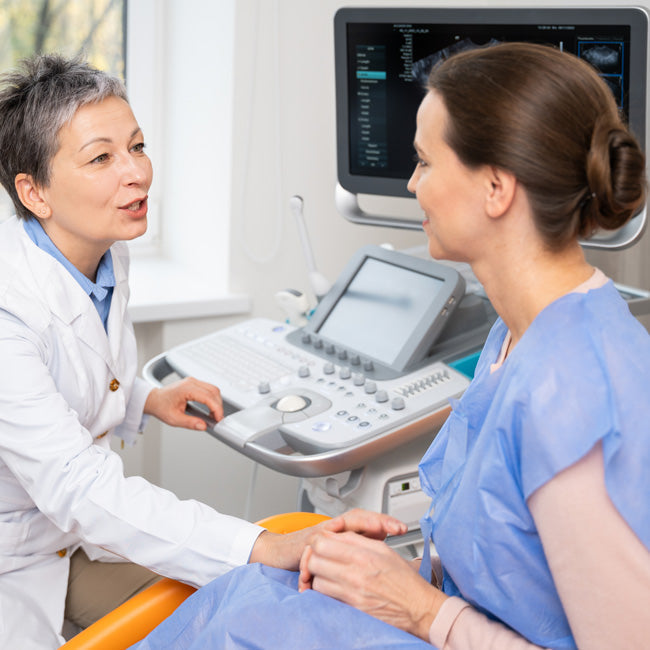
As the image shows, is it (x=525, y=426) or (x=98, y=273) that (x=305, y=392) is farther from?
(x=525, y=426)

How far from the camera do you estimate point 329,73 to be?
8.10ft

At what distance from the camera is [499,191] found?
1006mm

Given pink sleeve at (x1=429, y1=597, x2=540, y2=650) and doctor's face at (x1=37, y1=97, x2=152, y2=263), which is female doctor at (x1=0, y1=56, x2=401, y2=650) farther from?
pink sleeve at (x1=429, y1=597, x2=540, y2=650)

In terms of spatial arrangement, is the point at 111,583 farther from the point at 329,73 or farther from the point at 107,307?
the point at 329,73

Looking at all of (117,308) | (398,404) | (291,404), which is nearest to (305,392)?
(291,404)

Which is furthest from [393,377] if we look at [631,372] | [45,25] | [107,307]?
Answer: [45,25]

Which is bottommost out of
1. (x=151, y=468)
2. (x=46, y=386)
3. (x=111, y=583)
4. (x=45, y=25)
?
(x=151, y=468)

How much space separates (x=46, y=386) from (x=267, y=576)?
0.42 metres

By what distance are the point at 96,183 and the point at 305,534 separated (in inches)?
25.4

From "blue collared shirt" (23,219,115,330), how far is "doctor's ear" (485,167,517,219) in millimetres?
743

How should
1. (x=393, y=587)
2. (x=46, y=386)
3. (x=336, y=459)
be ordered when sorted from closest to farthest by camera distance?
(x=393, y=587), (x=46, y=386), (x=336, y=459)

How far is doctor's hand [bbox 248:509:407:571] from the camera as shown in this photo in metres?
1.20

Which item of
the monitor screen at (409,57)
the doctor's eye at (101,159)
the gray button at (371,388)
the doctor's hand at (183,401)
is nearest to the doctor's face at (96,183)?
the doctor's eye at (101,159)

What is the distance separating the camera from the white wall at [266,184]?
239 centimetres
